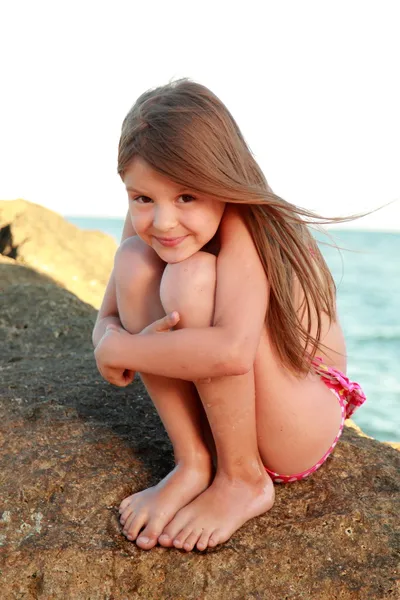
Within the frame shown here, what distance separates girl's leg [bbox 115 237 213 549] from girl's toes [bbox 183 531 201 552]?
91mm

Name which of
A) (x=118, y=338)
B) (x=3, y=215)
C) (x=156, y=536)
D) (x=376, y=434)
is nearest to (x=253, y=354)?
(x=118, y=338)

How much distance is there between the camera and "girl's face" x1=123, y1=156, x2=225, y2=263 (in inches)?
73.0

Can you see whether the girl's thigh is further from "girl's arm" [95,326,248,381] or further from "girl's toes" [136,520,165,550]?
"girl's toes" [136,520,165,550]

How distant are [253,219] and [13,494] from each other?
104cm

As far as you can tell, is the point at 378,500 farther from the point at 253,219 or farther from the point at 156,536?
the point at 253,219

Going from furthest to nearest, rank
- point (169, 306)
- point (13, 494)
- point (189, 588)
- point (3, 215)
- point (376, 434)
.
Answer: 1. point (376, 434)
2. point (3, 215)
3. point (13, 494)
4. point (169, 306)
5. point (189, 588)

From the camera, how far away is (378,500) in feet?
6.85

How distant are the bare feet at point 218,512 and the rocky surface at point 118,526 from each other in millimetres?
30

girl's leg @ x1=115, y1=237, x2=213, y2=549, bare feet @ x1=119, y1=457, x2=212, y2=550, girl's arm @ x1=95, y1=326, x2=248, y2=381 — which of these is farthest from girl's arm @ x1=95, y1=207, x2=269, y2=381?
bare feet @ x1=119, y1=457, x2=212, y2=550

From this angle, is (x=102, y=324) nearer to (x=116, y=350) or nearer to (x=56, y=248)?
(x=116, y=350)

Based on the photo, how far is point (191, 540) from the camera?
1871 mm

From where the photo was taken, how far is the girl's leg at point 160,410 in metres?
1.98

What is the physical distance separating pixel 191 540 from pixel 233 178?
3.15 feet

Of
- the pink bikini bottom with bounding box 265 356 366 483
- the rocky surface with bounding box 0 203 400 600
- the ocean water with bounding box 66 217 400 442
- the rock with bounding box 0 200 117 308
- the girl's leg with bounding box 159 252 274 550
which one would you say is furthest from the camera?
the ocean water with bounding box 66 217 400 442
